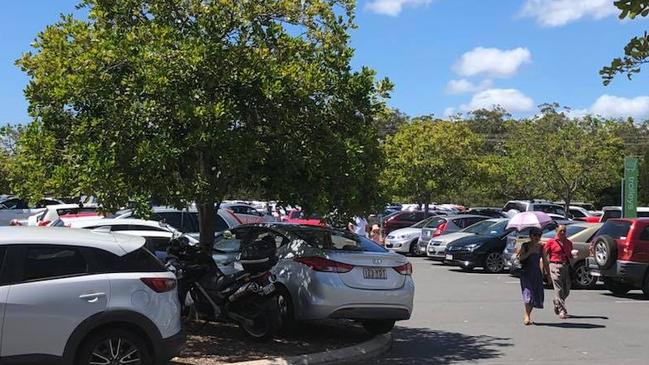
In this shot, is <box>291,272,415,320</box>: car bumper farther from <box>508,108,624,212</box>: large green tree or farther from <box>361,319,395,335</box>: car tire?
<box>508,108,624,212</box>: large green tree

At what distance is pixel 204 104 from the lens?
7.37 metres

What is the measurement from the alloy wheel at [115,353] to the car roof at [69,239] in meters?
0.81

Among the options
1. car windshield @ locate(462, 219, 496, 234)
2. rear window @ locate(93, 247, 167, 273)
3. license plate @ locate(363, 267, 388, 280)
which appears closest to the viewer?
rear window @ locate(93, 247, 167, 273)

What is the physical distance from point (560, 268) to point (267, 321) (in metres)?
5.88

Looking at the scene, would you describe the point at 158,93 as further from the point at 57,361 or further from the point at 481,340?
the point at 481,340

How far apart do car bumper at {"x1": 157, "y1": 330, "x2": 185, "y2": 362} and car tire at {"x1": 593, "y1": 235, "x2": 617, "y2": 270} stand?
10.3 metres

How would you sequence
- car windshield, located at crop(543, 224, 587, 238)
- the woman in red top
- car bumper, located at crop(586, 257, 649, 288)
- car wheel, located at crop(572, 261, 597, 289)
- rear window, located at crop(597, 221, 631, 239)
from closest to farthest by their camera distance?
the woman in red top, car bumper, located at crop(586, 257, 649, 288), rear window, located at crop(597, 221, 631, 239), car wheel, located at crop(572, 261, 597, 289), car windshield, located at crop(543, 224, 587, 238)

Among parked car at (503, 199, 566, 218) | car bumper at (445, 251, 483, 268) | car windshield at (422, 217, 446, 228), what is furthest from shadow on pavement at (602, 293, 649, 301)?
parked car at (503, 199, 566, 218)

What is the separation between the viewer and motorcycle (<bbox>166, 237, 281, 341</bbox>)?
8.46 meters

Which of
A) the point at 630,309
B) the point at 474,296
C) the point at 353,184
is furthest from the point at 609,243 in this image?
the point at 353,184

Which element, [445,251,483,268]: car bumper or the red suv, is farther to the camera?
[445,251,483,268]: car bumper


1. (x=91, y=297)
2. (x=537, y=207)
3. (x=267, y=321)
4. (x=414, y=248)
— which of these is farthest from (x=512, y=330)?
(x=537, y=207)

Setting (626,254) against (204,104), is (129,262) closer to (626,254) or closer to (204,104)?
(204,104)

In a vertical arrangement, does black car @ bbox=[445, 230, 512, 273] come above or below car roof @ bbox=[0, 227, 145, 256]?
below
